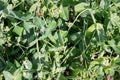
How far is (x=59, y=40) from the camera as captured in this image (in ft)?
5.56

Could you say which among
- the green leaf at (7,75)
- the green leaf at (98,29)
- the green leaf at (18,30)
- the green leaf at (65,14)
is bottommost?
the green leaf at (7,75)

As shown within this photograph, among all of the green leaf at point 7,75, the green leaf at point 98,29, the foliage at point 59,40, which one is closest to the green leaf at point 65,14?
the foliage at point 59,40

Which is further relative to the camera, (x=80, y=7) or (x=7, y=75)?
(x=80, y=7)

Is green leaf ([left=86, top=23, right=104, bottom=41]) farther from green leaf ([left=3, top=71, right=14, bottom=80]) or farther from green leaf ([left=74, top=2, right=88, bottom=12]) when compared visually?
green leaf ([left=3, top=71, right=14, bottom=80])

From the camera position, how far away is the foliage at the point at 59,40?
163cm

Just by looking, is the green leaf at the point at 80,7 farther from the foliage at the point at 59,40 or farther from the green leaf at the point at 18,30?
the green leaf at the point at 18,30

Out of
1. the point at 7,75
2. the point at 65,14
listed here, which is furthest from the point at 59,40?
the point at 7,75

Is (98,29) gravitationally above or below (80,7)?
below

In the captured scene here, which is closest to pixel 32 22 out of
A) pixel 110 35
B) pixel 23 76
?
pixel 23 76

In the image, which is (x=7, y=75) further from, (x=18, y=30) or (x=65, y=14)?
(x=65, y=14)

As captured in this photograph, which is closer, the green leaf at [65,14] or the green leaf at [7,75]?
the green leaf at [7,75]

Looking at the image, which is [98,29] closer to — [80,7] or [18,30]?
[80,7]

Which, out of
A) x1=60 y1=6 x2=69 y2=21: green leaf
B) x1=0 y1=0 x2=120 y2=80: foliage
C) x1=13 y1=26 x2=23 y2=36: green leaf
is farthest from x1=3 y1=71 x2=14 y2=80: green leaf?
x1=60 y1=6 x2=69 y2=21: green leaf

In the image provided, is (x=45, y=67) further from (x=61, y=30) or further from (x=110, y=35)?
(x=110, y=35)
